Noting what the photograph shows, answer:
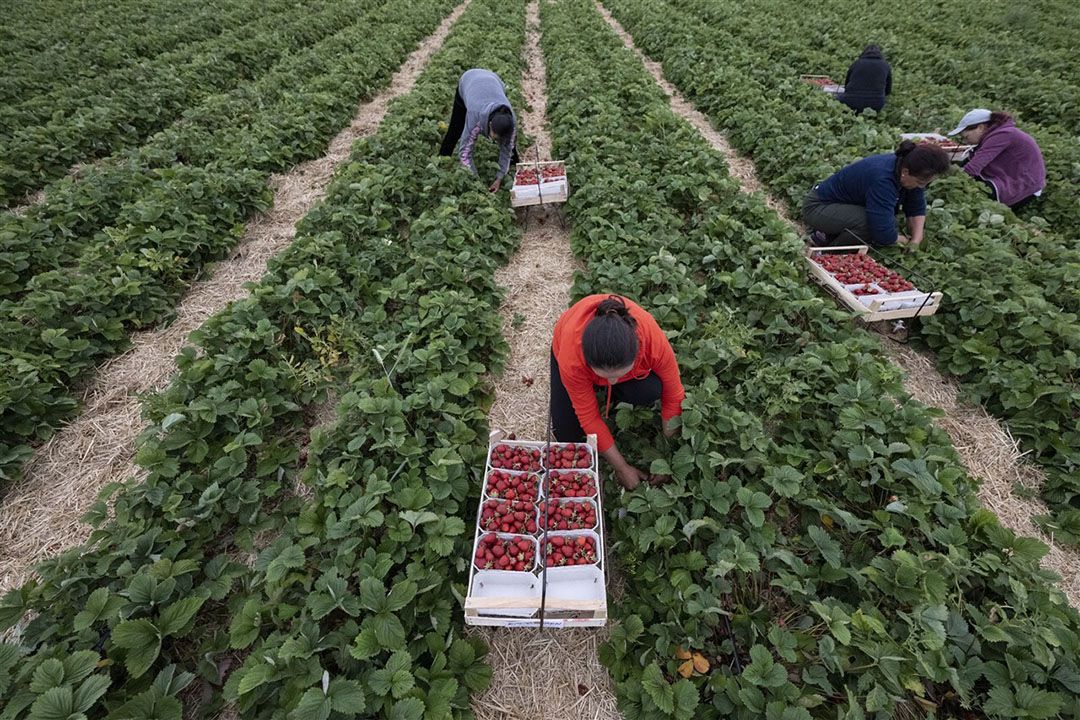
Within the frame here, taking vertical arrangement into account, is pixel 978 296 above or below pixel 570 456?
above

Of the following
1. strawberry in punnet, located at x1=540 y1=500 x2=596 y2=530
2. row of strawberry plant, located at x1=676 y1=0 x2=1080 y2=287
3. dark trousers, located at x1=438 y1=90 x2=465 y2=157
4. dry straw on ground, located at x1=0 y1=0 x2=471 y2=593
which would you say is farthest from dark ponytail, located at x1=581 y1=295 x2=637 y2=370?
dark trousers, located at x1=438 y1=90 x2=465 y2=157

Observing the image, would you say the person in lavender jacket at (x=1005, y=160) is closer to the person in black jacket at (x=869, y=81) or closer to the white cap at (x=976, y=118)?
the white cap at (x=976, y=118)

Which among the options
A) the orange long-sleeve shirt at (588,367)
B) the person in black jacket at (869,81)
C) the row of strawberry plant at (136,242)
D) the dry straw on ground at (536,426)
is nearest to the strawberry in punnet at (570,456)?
the orange long-sleeve shirt at (588,367)

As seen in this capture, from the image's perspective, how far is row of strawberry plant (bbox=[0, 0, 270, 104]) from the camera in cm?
1029

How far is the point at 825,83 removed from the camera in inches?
400

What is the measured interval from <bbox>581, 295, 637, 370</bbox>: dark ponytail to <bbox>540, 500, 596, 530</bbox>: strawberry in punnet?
101 cm

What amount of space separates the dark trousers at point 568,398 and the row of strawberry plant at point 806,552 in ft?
0.54

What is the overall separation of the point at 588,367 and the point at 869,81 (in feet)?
32.1

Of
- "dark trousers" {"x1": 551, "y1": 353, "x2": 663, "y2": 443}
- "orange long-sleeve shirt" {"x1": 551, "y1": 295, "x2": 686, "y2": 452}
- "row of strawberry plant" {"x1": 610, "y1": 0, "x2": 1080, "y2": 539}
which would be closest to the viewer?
"orange long-sleeve shirt" {"x1": 551, "y1": 295, "x2": 686, "y2": 452}

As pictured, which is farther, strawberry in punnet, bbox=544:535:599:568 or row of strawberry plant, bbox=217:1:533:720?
strawberry in punnet, bbox=544:535:599:568

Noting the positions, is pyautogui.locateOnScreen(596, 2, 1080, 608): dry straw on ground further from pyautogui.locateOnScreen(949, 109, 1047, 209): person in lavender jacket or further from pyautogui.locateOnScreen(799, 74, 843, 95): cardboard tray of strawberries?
pyautogui.locateOnScreen(799, 74, 843, 95): cardboard tray of strawberries

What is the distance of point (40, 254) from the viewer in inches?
215

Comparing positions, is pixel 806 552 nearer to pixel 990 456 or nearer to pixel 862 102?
pixel 990 456

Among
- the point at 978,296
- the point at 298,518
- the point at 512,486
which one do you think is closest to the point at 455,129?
the point at 512,486
